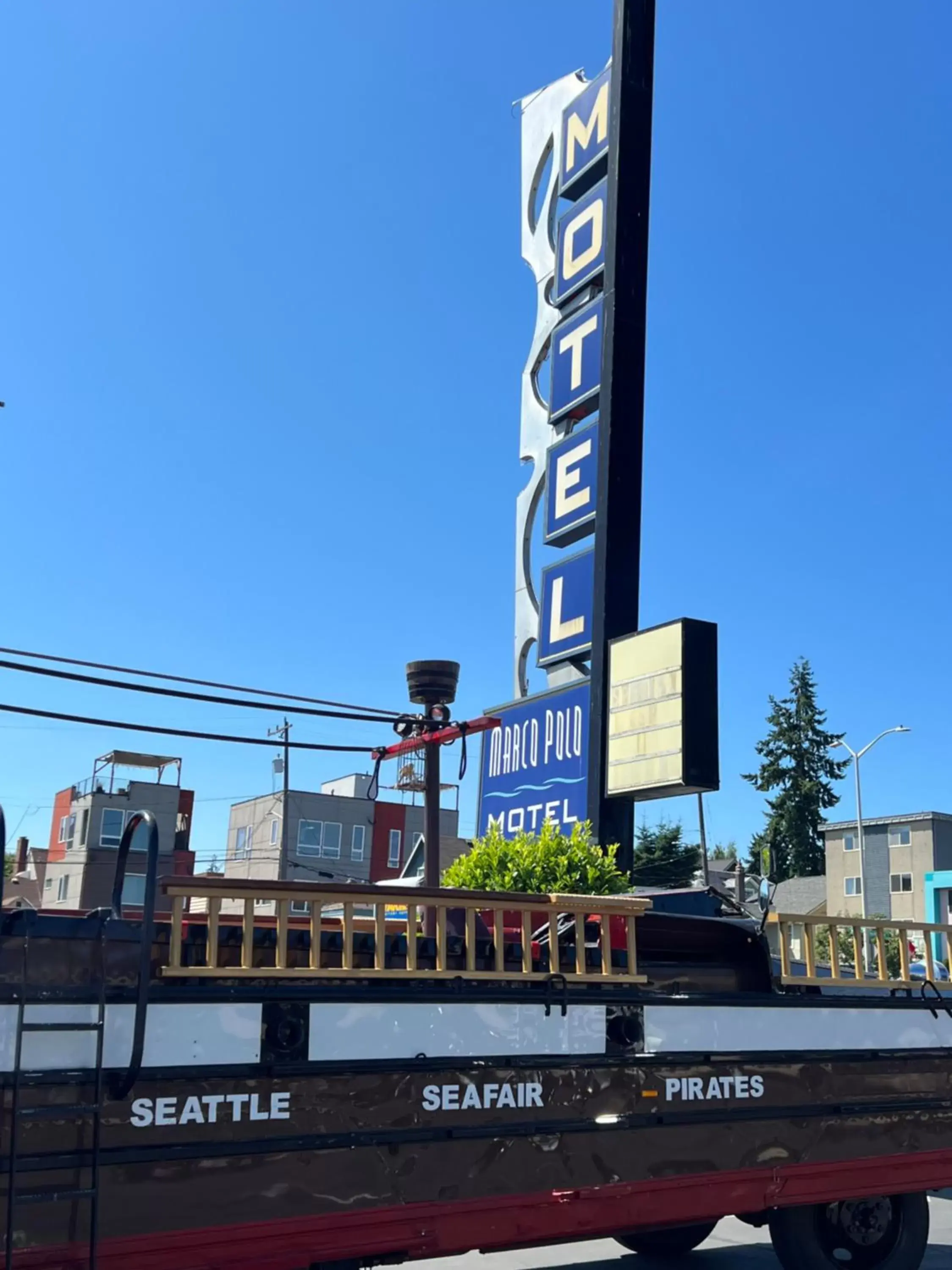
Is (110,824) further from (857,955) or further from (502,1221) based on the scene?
(502,1221)

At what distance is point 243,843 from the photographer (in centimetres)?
5650

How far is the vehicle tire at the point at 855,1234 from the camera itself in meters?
6.72

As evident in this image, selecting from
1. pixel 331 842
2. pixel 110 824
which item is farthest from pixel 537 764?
pixel 331 842

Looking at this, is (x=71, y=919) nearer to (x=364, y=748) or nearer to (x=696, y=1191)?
(x=696, y=1191)

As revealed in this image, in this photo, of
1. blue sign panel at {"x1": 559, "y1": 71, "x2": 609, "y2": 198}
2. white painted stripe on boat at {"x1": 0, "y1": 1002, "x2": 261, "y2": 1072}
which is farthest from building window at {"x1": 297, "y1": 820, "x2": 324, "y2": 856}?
white painted stripe on boat at {"x1": 0, "y1": 1002, "x2": 261, "y2": 1072}

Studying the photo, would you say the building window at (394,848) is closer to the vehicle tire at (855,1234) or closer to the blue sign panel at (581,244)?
the blue sign panel at (581,244)

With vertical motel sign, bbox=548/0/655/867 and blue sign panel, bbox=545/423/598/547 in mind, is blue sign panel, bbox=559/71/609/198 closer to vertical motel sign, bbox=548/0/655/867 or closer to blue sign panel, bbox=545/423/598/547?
vertical motel sign, bbox=548/0/655/867

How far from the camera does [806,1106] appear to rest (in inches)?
252

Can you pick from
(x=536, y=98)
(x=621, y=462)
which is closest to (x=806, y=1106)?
(x=621, y=462)

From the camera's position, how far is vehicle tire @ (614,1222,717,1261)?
25.8 feet

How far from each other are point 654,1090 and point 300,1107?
1.92 m

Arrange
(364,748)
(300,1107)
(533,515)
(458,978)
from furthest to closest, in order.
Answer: (533,515)
(364,748)
(458,978)
(300,1107)

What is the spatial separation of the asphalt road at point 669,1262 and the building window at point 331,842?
4542 centimetres

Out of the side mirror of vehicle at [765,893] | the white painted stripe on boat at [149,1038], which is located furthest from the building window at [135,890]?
the side mirror of vehicle at [765,893]
